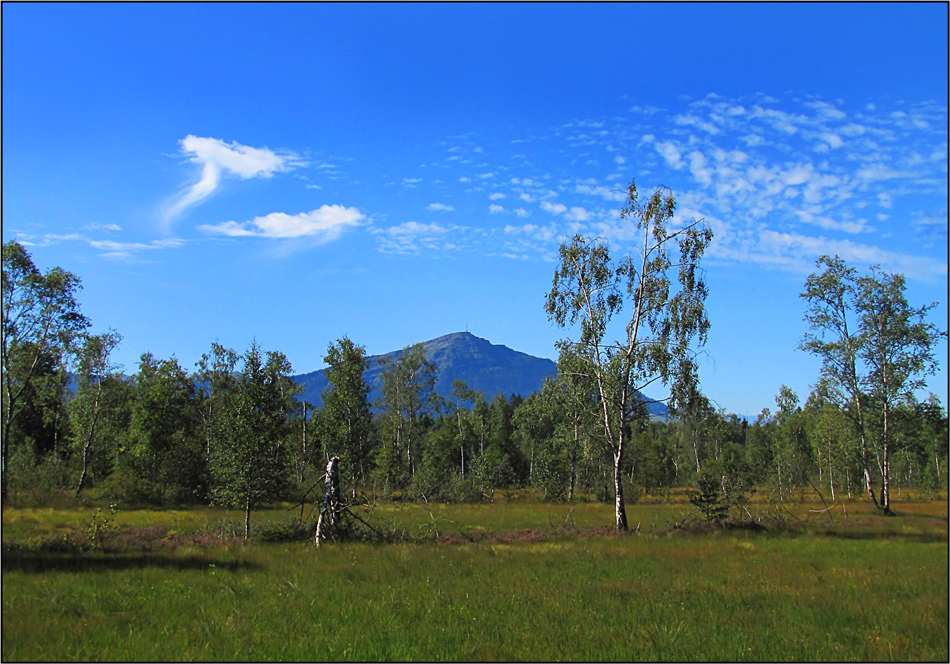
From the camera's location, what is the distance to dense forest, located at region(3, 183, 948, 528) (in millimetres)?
31625

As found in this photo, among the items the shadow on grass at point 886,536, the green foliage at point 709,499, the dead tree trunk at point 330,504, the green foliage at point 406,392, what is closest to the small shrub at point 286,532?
the dead tree trunk at point 330,504

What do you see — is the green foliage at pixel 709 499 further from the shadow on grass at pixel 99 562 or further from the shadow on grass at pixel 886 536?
the shadow on grass at pixel 99 562

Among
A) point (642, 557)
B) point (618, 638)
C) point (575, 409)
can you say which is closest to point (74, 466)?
point (575, 409)

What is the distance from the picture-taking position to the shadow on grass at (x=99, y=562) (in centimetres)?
1623

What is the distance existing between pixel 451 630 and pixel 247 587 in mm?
6122

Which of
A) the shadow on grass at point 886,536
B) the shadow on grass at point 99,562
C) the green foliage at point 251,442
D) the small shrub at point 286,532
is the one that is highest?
the green foliage at point 251,442

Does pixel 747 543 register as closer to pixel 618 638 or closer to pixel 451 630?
pixel 618 638

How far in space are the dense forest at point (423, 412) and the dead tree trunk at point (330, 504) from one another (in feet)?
2.74

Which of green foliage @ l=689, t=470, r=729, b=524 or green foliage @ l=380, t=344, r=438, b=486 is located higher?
green foliage @ l=380, t=344, r=438, b=486

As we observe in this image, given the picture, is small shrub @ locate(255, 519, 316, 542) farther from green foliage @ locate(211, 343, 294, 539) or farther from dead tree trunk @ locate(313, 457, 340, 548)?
green foliage @ locate(211, 343, 294, 539)

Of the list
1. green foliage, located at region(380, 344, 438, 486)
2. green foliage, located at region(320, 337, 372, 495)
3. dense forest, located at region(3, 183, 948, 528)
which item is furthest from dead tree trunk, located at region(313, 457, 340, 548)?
green foliage, located at region(380, 344, 438, 486)

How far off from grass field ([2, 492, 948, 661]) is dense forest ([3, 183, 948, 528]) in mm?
6556

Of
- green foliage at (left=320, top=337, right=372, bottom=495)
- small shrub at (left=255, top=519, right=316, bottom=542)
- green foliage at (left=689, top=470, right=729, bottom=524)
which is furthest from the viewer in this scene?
green foliage at (left=320, top=337, right=372, bottom=495)

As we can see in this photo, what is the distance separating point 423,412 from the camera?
72.4 meters
